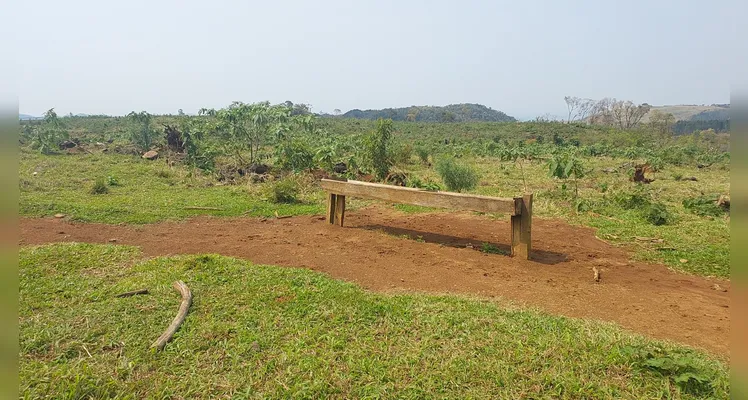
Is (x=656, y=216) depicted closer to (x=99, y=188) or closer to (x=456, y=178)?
(x=456, y=178)

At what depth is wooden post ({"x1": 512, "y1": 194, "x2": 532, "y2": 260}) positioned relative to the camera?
5453mm

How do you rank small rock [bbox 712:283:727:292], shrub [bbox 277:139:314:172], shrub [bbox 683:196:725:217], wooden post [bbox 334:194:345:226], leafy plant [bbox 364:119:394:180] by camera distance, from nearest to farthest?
small rock [bbox 712:283:727:292] < wooden post [bbox 334:194:345:226] < shrub [bbox 683:196:725:217] < leafy plant [bbox 364:119:394:180] < shrub [bbox 277:139:314:172]

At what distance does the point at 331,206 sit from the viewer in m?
7.36

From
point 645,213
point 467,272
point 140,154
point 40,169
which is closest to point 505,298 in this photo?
point 467,272

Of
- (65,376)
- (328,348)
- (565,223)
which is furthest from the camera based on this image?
(565,223)

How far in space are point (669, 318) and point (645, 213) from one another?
4695 mm

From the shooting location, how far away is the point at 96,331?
3.42m

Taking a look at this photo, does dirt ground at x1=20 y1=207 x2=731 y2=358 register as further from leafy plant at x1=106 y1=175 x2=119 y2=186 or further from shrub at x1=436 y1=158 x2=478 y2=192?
leafy plant at x1=106 y1=175 x2=119 y2=186

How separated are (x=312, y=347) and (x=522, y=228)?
10.8ft

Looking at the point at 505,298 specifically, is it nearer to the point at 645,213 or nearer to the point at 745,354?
the point at 745,354

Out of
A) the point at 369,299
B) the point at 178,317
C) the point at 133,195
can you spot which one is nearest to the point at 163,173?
the point at 133,195

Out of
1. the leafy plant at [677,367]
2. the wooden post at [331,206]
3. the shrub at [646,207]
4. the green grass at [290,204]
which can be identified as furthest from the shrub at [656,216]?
the wooden post at [331,206]

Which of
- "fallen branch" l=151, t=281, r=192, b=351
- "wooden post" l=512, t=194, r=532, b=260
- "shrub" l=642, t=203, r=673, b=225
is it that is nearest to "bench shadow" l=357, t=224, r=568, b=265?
"wooden post" l=512, t=194, r=532, b=260

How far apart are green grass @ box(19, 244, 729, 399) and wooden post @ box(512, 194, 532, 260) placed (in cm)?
160
